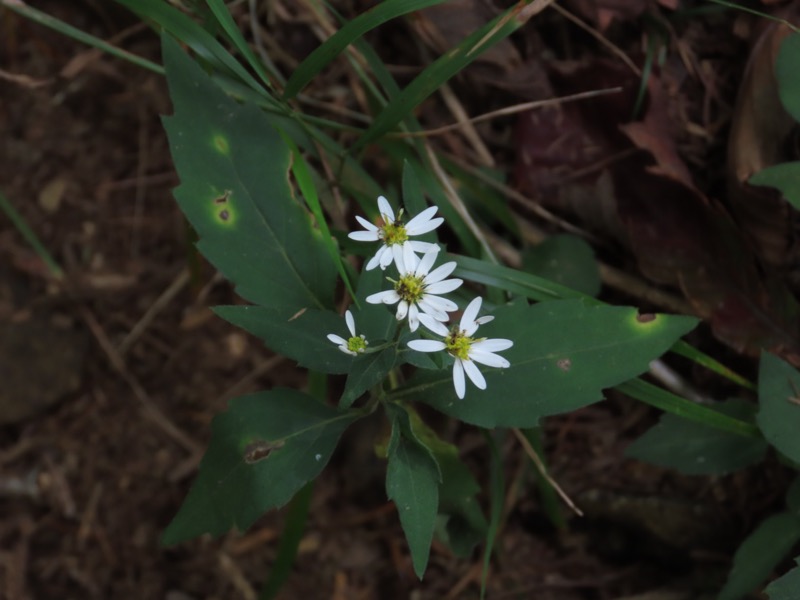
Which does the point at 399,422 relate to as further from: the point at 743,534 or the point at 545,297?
the point at 743,534

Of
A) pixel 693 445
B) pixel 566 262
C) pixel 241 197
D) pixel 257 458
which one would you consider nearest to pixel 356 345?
pixel 257 458

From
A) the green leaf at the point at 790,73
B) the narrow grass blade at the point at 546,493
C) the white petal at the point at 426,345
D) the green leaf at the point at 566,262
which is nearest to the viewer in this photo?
the white petal at the point at 426,345

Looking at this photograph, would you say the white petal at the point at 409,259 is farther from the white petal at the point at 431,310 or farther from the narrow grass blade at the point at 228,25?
the narrow grass blade at the point at 228,25

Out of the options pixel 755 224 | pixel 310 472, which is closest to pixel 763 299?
pixel 755 224

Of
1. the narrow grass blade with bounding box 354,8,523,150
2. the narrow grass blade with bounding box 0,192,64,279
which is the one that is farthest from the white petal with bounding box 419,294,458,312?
the narrow grass blade with bounding box 0,192,64,279

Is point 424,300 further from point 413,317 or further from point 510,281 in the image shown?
point 510,281

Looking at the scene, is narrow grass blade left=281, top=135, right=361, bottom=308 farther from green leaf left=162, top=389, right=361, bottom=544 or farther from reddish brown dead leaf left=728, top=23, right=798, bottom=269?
reddish brown dead leaf left=728, top=23, right=798, bottom=269

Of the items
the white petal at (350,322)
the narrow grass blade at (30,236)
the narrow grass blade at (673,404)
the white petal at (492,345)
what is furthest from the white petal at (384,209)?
the narrow grass blade at (30,236)
